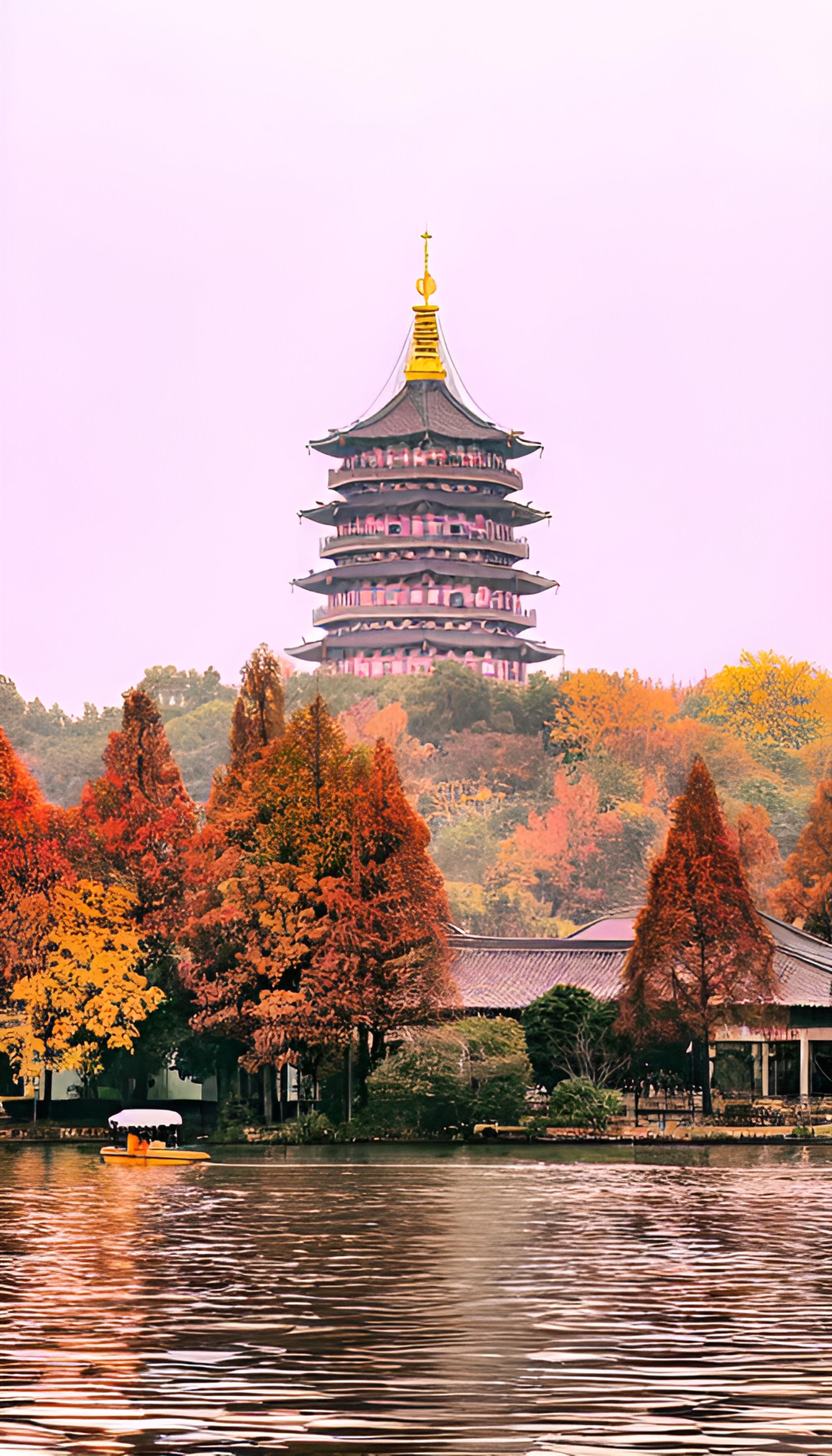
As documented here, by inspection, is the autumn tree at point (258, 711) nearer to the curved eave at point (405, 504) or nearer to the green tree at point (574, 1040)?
the green tree at point (574, 1040)

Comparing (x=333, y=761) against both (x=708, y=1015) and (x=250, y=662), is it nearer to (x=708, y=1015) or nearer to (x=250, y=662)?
(x=250, y=662)

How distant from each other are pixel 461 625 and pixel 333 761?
73.0m

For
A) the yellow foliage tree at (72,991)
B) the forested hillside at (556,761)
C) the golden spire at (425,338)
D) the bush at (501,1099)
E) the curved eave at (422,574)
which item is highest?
the golden spire at (425,338)

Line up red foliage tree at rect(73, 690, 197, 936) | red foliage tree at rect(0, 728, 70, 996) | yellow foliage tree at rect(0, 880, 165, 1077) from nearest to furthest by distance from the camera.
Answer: yellow foliage tree at rect(0, 880, 165, 1077), red foliage tree at rect(0, 728, 70, 996), red foliage tree at rect(73, 690, 197, 936)

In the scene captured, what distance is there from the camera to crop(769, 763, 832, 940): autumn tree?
74438 millimetres

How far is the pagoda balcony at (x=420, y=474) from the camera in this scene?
398 ft

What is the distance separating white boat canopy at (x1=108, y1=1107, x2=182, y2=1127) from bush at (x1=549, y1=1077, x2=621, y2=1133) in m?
8.29

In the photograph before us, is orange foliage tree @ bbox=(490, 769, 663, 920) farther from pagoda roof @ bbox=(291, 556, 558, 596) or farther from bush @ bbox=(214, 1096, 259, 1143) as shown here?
bush @ bbox=(214, 1096, 259, 1143)

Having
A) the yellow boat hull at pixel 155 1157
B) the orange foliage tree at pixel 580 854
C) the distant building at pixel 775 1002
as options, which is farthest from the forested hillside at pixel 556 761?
the yellow boat hull at pixel 155 1157

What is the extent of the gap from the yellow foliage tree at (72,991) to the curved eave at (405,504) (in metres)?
71.0

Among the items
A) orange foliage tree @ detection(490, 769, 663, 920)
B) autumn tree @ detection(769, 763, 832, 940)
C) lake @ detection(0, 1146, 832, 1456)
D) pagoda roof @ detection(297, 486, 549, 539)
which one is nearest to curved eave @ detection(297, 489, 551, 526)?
pagoda roof @ detection(297, 486, 549, 539)

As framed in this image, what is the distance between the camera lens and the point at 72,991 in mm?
53125

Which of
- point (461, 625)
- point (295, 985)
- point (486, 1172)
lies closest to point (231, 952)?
point (295, 985)

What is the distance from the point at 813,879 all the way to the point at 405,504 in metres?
50.1
